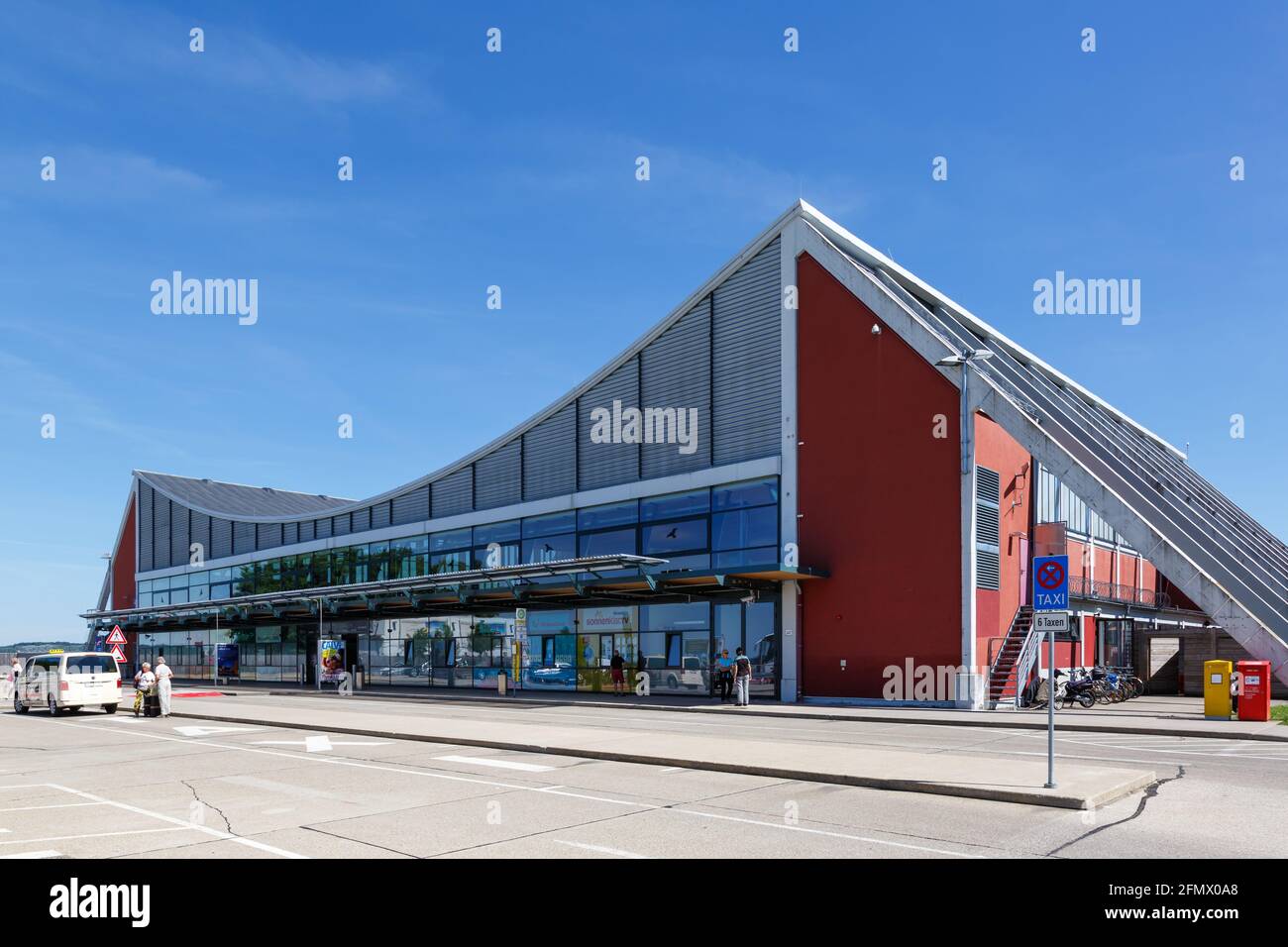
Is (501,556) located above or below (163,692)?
above

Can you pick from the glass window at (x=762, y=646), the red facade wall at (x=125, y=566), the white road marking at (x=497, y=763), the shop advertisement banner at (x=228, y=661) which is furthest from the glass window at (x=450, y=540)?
the red facade wall at (x=125, y=566)

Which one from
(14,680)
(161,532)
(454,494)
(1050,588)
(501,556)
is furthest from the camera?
(161,532)

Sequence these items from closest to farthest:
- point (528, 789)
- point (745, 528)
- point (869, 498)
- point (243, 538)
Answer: point (528, 789) < point (869, 498) < point (745, 528) < point (243, 538)

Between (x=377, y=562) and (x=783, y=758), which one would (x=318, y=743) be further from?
(x=377, y=562)

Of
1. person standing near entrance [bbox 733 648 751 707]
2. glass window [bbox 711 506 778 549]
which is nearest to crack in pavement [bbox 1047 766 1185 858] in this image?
person standing near entrance [bbox 733 648 751 707]

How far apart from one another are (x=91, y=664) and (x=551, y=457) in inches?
766

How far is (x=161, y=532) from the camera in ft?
257

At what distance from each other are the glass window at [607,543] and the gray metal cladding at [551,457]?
2.41m

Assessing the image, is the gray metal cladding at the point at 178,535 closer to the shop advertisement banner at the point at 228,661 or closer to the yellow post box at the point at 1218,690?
the shop advertisement banner at the point at 228,661

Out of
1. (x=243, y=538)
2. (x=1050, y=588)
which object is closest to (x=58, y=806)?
(x=1050, y=588)

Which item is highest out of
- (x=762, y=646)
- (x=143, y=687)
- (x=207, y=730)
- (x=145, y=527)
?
(x=145, y=527)

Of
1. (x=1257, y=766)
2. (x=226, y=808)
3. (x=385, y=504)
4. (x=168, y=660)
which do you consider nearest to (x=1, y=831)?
(x=226, y=808)

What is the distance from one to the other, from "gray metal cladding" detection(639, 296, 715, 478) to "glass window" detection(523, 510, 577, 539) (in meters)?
4.92

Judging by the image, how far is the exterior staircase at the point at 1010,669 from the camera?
102 ft
